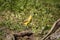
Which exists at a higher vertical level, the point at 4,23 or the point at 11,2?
the point at 11,2

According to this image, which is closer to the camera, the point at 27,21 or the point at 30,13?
the point at 27,21

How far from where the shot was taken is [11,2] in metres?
8.85

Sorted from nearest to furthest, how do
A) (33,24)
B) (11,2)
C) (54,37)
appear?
(54,37) < (33,24) < (11,2)

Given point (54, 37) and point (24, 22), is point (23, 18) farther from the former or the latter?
point (54, 37)

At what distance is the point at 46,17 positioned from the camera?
8469mm

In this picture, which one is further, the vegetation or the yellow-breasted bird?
the yellow-breasted bird

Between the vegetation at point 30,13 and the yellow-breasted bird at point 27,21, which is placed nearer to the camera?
the vegetation at point 30,13

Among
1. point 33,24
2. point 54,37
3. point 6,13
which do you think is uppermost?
point 6,13

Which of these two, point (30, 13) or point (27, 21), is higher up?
point (30, 13)

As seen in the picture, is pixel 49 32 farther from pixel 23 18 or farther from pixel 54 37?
pixel 23 18

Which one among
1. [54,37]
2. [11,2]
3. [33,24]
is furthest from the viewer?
[11,2]

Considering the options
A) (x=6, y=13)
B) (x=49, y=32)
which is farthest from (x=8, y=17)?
(x=49, y=32)

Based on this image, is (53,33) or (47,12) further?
(47,12)

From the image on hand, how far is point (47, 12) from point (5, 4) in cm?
148
